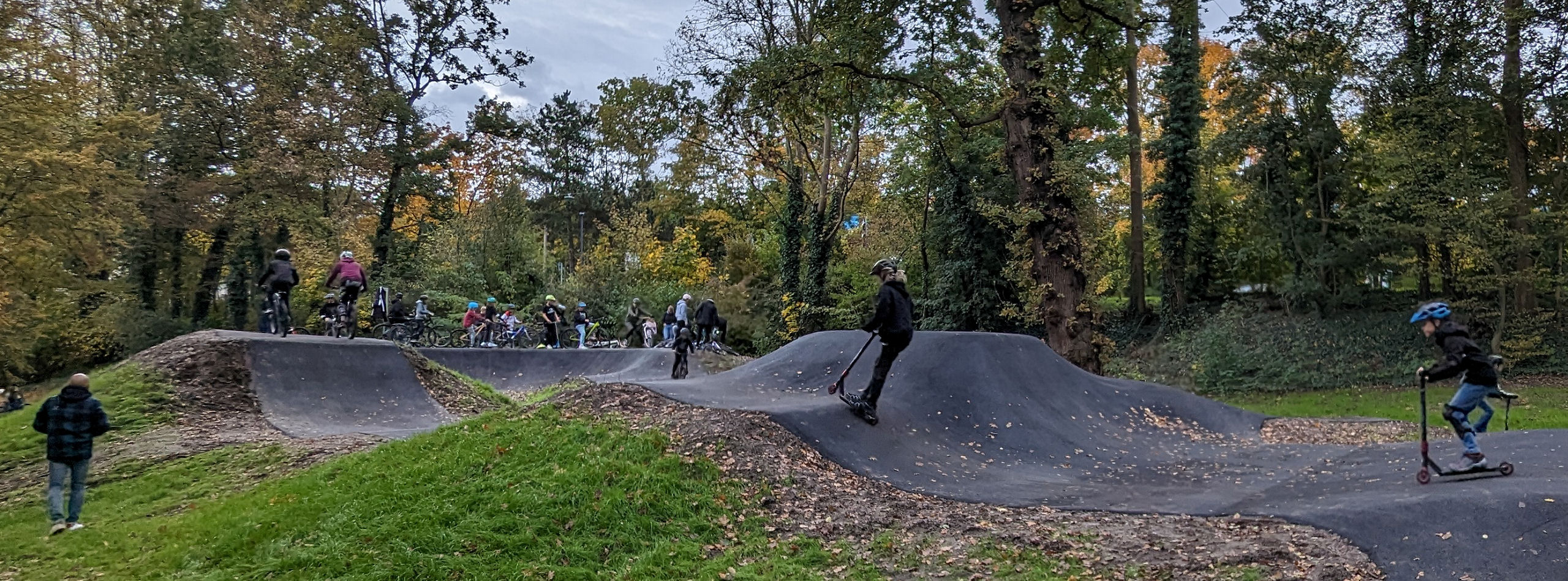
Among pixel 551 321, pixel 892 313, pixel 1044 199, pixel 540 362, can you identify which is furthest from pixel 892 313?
pixel 551 321

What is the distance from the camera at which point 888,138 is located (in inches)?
1086

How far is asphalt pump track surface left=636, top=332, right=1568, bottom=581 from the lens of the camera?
544 cm

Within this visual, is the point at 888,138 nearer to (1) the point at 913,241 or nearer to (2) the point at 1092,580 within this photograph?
(1) the point at 913,241

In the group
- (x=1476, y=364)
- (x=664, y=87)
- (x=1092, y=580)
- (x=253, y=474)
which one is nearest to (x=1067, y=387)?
(x=1476, y=364)

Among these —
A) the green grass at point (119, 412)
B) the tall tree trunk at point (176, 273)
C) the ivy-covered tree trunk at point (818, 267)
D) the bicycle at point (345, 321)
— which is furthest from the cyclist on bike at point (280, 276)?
the tall tree trunk at point (176, 273)

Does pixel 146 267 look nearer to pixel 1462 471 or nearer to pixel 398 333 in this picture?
pixel 398 333

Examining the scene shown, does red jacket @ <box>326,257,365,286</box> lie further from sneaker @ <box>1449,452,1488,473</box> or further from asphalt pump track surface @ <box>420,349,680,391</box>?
sneaker @ <box>1449,452,1488,473</box>

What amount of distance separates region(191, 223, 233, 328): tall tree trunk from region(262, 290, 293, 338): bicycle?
55.0 ft

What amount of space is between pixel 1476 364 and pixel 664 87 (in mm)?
21224

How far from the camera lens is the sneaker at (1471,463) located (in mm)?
6418

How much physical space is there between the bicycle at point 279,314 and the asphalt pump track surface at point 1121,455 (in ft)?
24.4

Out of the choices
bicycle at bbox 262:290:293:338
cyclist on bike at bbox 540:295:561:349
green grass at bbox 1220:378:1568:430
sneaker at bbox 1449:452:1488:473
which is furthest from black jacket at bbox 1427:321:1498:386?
cyclist on bike at bbox 540:295:561:349

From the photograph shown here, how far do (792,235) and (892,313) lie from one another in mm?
17528

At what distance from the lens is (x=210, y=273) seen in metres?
29.0
